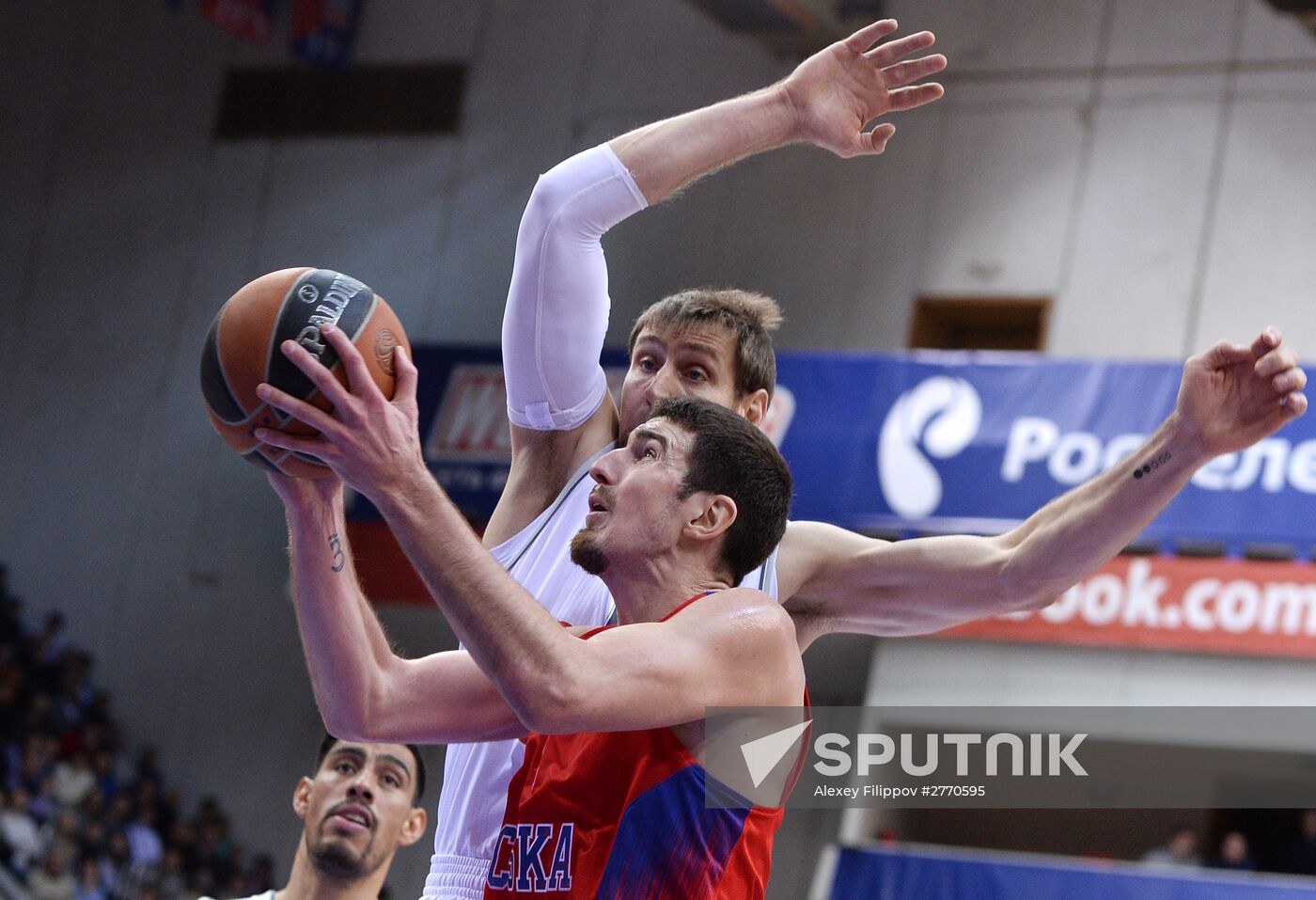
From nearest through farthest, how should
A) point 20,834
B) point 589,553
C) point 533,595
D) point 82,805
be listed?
point 589,553 → point 533,595 → point 20,834 → point 82,805

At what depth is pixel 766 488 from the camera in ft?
11.1

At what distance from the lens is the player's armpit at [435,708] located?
3.24 m

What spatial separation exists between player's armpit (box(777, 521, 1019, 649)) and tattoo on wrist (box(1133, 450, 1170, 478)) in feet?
1.31

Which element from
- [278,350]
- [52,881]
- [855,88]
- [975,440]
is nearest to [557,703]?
[278,350]

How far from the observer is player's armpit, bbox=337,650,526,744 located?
3244mm

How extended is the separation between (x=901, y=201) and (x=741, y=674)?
15010mm

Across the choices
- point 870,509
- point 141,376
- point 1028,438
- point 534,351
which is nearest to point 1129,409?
point 1028,438

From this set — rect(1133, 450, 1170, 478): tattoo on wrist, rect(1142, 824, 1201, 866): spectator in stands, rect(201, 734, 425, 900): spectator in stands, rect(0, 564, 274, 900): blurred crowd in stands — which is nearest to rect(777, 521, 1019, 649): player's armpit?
rect(1133, 450, 1170, 478): tattoo on wrist

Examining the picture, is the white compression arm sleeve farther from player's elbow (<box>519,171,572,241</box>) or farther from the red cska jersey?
the red cska jersey

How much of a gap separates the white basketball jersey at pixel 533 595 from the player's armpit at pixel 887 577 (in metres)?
0.25

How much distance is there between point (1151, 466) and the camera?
3.77 meters

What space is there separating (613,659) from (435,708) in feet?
1.90

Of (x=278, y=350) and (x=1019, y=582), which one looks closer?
(x=278, y=350)

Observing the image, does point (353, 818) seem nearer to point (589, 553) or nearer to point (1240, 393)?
point (589, 553)
